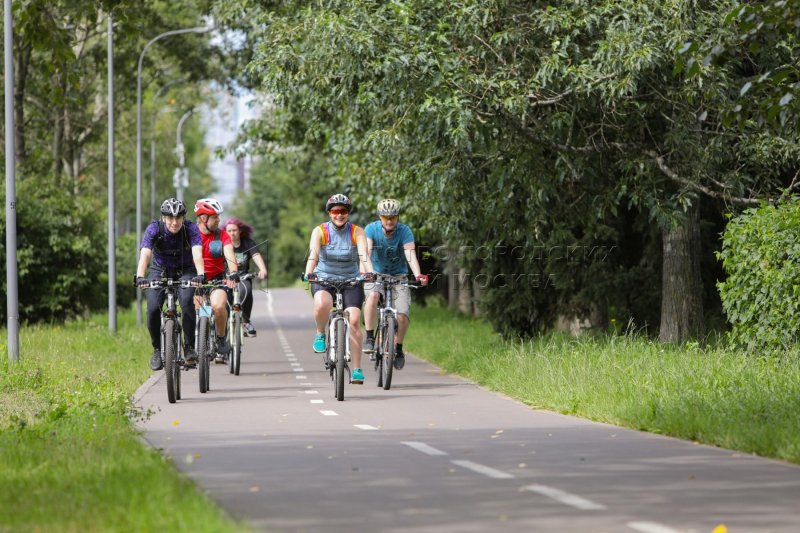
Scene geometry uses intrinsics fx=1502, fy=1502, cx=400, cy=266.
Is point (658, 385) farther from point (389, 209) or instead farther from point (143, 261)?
point (143, 261)

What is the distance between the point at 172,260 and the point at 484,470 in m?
7.01

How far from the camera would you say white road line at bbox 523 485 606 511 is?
750 cm

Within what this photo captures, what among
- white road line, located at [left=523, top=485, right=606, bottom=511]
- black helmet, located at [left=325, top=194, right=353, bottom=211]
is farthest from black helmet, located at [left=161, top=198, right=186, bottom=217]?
white road line, located at [left=523, top=485, right=606, bottom=511]

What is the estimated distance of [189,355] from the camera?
15312 mm

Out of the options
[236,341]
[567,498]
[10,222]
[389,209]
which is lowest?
[236,341]

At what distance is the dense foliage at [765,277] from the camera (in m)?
14.2

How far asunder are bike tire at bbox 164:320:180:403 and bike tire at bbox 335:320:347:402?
1.57 metres

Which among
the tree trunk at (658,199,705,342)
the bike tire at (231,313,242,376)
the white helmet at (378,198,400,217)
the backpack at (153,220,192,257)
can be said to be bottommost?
the bike tire at (231,313,242,376)

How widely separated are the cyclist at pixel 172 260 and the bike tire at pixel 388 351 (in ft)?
6.49

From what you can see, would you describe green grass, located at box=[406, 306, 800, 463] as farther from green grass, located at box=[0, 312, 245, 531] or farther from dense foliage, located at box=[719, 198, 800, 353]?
green grass, located at box=[0, 312, 245, 531]

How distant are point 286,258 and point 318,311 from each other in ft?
306

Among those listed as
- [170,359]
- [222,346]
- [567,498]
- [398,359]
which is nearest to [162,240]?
[170,359]

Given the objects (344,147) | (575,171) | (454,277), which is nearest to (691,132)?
(575,171)

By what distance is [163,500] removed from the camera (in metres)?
7.38
